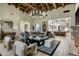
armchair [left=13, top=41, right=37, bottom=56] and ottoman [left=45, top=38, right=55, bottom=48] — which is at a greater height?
ottoman [left=45, top=38, right=55, bottom=48]

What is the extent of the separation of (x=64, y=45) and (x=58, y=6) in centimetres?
76

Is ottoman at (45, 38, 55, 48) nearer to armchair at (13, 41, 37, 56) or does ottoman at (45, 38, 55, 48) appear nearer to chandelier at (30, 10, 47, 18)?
armchair at (13, 41, 37, 56)

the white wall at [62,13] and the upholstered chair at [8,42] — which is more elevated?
the white wall at [62,13]

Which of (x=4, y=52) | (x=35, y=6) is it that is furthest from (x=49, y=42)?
(x=4, y=52)

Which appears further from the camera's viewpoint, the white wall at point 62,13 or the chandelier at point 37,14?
the chandelier at point 37,14

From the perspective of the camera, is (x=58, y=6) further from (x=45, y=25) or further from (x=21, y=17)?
(x=21, y=17)

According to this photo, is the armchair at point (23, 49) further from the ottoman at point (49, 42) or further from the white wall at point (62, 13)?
the white wall at point (62, 13)

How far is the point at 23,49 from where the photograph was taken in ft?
6.76

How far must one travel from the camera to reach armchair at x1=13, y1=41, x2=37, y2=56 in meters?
2.06

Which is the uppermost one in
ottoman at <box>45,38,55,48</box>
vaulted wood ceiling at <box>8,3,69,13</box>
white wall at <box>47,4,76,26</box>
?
vaulted wood ceiling at <box>8,3,69,13</box>

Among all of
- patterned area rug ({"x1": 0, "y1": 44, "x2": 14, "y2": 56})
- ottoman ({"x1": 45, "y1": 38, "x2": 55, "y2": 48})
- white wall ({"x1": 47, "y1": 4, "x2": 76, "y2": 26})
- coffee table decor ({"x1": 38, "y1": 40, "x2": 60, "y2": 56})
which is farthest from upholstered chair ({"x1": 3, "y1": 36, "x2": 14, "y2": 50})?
white wall ({"x1": 47, "y1": 4, "x2": 76, "y2": 26})

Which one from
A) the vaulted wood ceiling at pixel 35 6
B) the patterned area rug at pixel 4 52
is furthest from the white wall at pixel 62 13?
the patterned area rug at pixel 4 52

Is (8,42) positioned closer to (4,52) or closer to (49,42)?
(4,52)

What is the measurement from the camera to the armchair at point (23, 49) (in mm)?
2064
